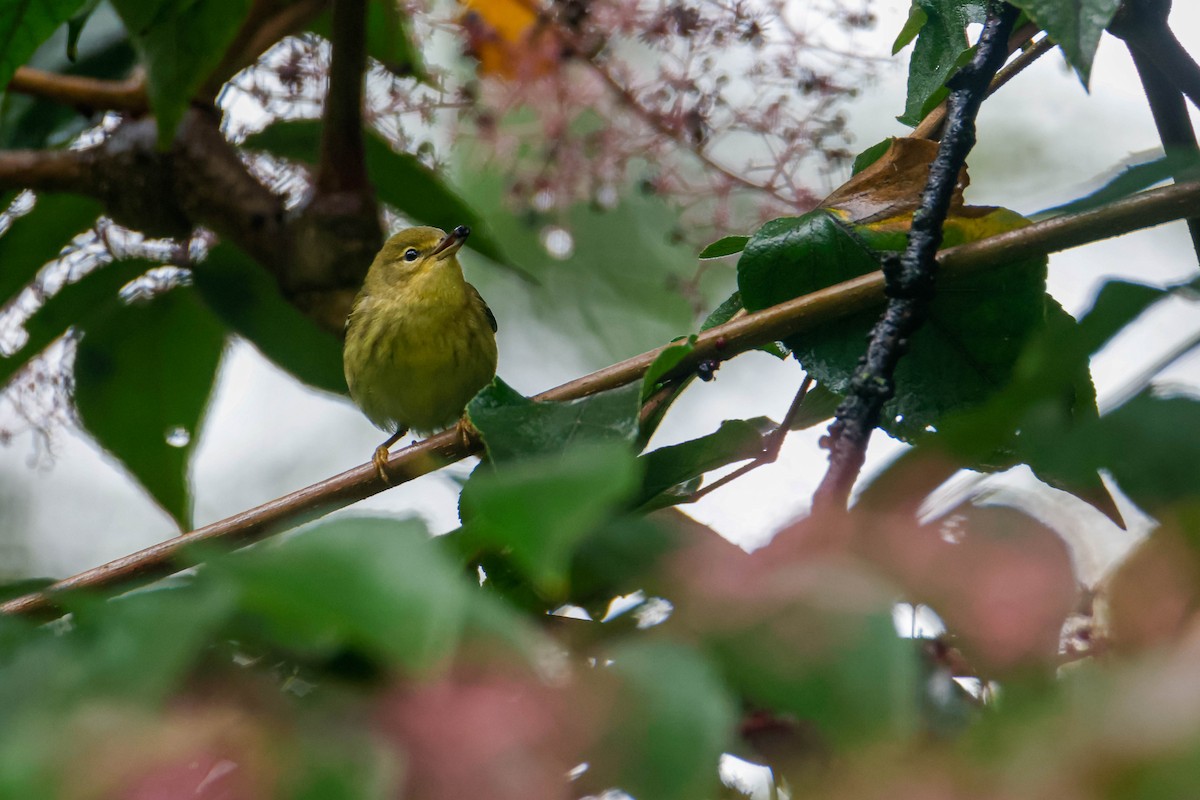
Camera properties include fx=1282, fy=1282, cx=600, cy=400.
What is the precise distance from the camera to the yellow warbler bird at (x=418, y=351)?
219cm

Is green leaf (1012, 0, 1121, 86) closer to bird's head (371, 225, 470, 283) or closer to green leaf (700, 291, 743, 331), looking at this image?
Result: green leaf (700, 291, 743, 331)

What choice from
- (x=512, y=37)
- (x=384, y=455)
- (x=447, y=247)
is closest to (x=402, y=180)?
(x=512, y=37)

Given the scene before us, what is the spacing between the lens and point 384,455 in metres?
1.51

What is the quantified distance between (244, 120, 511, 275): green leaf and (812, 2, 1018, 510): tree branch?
3.13ft

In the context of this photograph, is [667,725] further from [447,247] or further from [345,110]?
[447,247]

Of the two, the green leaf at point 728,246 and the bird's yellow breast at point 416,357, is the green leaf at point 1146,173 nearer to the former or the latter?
the green leaf at point 728,246

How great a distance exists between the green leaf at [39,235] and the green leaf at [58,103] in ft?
0.30

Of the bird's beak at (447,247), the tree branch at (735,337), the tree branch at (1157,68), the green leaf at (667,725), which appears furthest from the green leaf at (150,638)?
the bird's beak at (447,247)

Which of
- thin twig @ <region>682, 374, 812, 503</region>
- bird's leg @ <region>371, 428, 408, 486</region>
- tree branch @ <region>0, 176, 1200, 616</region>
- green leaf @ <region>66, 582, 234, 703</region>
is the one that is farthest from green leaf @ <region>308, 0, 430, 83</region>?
green leaf @ <region>66, 582, 234, 703</region>

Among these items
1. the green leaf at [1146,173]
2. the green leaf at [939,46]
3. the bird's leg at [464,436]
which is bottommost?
the bird's leg at [464,436]

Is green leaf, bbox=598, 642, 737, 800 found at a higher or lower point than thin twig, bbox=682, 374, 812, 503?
higher

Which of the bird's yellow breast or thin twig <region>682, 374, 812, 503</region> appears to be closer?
thin twig <region>682, 374, 812, 503</region>

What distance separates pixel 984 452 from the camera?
438 mm

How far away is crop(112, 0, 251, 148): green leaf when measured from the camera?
121 centimetres
